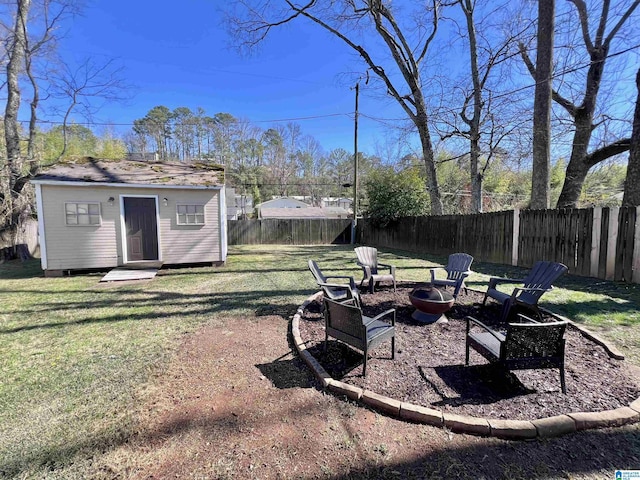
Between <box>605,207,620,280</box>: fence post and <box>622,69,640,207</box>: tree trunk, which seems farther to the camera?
<box>622,69,640,207</box>: tree trunk

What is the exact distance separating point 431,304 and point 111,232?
910cm

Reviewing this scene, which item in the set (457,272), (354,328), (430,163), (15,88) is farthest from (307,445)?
(15,88)

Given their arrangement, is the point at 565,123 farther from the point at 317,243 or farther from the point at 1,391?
the point at 1,391

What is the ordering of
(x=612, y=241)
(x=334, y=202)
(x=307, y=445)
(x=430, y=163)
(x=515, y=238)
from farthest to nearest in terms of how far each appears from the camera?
1. (x=334, y=202)
2. (x=430, y=163)
3. (x=515, y=238)
4. (x=612, y=241)
5. (x=307, y=445)

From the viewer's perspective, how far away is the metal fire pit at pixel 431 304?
3.97 meters

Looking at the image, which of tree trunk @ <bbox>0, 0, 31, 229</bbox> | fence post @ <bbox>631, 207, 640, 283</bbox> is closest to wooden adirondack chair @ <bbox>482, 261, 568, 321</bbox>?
fence post @ <bbox>631, 207, 640, 283</bbox>

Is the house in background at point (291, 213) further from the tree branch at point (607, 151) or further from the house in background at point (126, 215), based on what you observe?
the tree branch at point (607, 151)

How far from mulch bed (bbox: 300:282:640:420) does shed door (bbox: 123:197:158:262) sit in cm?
738

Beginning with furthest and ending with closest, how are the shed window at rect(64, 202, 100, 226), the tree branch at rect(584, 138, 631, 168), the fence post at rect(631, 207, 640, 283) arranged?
the tree branch at rect(584, 138, 631, 168)
the shed window at rect(64, 202, 100, 226)
the fence post at rect(631, 207, 640, 283)

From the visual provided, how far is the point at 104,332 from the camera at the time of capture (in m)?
4.10

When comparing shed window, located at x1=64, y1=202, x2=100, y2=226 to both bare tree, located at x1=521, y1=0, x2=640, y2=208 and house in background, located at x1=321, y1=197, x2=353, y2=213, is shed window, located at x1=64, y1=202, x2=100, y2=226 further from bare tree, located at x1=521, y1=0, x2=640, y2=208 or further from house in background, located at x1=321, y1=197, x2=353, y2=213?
house in background, located at x1=321, y1=197, x2=353, y2=213

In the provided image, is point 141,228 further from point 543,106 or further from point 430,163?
point 543,106

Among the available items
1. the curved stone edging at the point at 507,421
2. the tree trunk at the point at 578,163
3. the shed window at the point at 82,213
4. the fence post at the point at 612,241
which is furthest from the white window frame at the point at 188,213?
the tree trunk at the point at 578,163

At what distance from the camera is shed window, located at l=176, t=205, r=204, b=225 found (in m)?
9.38
